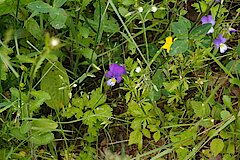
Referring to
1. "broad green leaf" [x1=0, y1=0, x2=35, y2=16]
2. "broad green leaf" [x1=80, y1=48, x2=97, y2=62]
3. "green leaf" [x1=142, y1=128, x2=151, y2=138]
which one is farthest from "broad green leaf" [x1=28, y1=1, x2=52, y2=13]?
"green leaf" [x1=142, y1=128, x2=151, y2=138]

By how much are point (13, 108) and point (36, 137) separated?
189 mm

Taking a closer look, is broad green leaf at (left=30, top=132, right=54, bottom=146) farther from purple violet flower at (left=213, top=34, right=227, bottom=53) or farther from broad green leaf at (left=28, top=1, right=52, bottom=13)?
purple violet flower at (left=213, top=34, right=227, bottom=53)

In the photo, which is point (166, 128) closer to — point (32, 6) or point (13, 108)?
point (13, 108)

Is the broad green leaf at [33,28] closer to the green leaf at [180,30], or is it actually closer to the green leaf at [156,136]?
the green leaf at [180,30]

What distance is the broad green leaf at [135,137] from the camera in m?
1.83

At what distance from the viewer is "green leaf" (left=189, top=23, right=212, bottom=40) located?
1626 mm

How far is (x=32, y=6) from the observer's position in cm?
149

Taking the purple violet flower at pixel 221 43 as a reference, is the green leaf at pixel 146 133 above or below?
below

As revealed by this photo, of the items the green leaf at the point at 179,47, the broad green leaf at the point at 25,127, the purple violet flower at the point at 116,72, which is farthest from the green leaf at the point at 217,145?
the broad green leaf at the point at 25,127

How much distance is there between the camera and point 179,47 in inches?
63.8

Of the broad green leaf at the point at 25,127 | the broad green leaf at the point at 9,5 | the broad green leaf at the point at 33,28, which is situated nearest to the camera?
the broad green leaf at the point at 25,127

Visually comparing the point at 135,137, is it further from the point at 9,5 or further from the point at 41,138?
the point at 9,5

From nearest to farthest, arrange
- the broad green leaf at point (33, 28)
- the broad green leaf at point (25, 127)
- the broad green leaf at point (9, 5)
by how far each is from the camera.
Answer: the broad green leaf at point (25, 127) < the broad green leaf at point (9, 5) < the broad green leaf at point (33, 28)

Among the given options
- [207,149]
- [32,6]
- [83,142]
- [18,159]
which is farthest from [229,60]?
[18,159]
